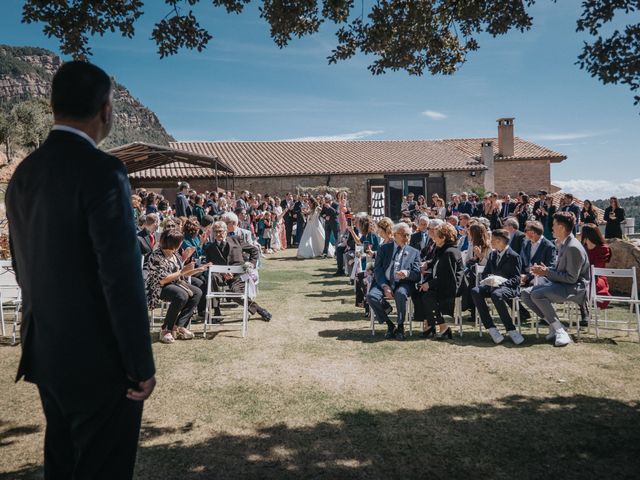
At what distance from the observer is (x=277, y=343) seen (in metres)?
6.59

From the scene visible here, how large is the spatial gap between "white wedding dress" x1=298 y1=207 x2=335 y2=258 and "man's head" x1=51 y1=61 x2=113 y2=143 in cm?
1521

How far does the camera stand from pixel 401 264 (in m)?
7.14

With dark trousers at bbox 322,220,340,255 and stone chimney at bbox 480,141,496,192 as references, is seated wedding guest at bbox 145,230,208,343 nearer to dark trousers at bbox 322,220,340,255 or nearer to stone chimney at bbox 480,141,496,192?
dark trousers at bbox 322,220,340,255

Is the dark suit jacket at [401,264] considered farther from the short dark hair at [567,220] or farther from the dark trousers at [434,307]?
the short dark hair at [567,220]

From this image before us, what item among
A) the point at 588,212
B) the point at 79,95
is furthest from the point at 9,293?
the point at 588,212

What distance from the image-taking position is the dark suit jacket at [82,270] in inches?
69.2

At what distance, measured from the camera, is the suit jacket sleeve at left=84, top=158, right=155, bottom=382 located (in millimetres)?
1747

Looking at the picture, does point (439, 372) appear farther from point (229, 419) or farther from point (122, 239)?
point (122, 239)

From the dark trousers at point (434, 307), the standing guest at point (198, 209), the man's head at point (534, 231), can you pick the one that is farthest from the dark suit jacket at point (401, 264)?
the standing guest at point (198, 209)

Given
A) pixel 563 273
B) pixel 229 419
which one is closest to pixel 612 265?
pixel 563 273

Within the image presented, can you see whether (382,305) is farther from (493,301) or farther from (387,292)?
(493,301)

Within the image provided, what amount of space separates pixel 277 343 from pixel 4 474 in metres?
3.64

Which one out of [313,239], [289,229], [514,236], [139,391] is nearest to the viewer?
[139,391]

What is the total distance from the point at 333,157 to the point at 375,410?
90.7 feet
